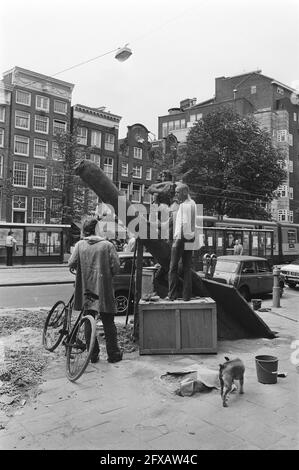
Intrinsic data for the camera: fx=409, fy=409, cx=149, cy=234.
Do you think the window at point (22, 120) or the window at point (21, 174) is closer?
the window at point (21, 174)

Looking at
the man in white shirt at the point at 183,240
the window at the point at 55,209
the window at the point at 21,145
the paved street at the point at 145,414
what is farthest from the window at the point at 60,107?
the paved street at the point at 145,414

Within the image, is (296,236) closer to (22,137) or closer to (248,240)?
(248,240)

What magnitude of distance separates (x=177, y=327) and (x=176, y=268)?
98cm

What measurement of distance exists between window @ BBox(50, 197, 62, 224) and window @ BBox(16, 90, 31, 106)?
11.0 metres

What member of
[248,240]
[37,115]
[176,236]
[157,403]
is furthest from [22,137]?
[157,403]

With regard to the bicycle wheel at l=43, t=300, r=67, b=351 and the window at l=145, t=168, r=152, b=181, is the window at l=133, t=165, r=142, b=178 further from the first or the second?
the bicycle wheel at l=43, t=300, r=67, b=351

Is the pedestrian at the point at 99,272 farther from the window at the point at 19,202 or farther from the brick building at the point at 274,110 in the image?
the brick building at the point at 274,110

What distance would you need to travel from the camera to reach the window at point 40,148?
127 ft

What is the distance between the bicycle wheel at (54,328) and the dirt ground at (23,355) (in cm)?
12

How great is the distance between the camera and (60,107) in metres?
41.2

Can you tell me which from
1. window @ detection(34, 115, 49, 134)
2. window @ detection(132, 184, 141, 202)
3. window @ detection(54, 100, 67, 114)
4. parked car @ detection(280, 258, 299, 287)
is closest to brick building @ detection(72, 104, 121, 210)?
window @ detection(54, 100, 67, 114)

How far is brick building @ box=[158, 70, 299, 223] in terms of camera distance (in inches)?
2100

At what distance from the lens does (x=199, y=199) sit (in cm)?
3388
